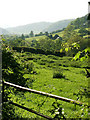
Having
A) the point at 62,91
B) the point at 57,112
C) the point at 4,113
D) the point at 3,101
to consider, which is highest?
the point at 57,112

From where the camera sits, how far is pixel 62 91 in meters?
12.9

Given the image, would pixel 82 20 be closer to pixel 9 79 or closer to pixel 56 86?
pixel 56 86

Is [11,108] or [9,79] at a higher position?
[9,79]

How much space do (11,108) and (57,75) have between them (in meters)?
14.5

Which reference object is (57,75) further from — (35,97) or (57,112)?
(57,112)

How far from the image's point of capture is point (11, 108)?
3855 millimetres

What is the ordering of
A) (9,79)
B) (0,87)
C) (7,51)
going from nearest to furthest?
(0,87) → (9,79) → (7,51)

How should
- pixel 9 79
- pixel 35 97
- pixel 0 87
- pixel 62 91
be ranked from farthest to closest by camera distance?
pixel 62 91, pixel 35 97, pixel 9 79, pixel 0 87

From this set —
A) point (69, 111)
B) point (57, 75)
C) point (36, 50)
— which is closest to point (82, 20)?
point (36, 50)

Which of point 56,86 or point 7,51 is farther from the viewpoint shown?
Result: point 56,86

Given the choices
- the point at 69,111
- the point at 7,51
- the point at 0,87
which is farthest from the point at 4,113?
the point at 69,111

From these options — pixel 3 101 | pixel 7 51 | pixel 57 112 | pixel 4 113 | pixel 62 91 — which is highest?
pixel 7 51

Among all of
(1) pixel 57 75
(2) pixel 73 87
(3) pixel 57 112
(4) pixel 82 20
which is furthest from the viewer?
(4) pixel 82 20

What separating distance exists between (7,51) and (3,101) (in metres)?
1.79
